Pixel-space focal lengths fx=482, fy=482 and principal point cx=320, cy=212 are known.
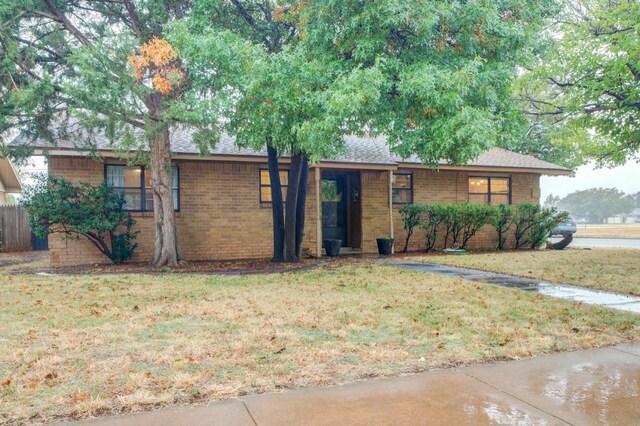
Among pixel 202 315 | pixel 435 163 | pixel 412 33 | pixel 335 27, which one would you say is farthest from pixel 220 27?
pixel 202 315

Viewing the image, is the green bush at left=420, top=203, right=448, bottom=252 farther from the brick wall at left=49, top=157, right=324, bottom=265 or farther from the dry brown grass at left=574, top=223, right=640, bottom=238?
the dry brown grass at left=574, top=223, right=640, bottom=238

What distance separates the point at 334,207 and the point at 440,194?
Result: 12.5 ft

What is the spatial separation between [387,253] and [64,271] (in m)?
8.97

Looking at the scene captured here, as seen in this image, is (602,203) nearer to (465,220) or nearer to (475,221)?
(475,221)

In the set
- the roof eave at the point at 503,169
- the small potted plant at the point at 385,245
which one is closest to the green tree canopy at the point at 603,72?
the roof eave at the point at 503,169

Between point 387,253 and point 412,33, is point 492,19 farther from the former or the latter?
point 387,253

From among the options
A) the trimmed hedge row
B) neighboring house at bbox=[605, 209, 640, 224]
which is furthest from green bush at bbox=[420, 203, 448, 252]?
neighboring house at bbox=[605, 209, 640, 224]

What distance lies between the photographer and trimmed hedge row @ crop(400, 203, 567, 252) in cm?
1583

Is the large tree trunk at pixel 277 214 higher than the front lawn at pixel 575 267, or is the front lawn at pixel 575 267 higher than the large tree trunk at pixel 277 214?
the large tree trunk at pixel 277 214

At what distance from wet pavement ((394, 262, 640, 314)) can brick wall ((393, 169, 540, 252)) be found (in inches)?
189

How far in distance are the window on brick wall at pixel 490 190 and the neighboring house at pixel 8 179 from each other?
71.2ft

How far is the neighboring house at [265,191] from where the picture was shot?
1329cm

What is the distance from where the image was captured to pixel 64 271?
11273mm

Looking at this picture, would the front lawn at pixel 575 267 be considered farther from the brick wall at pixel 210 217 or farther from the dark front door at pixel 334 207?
the brick wall at pixel 210 217
